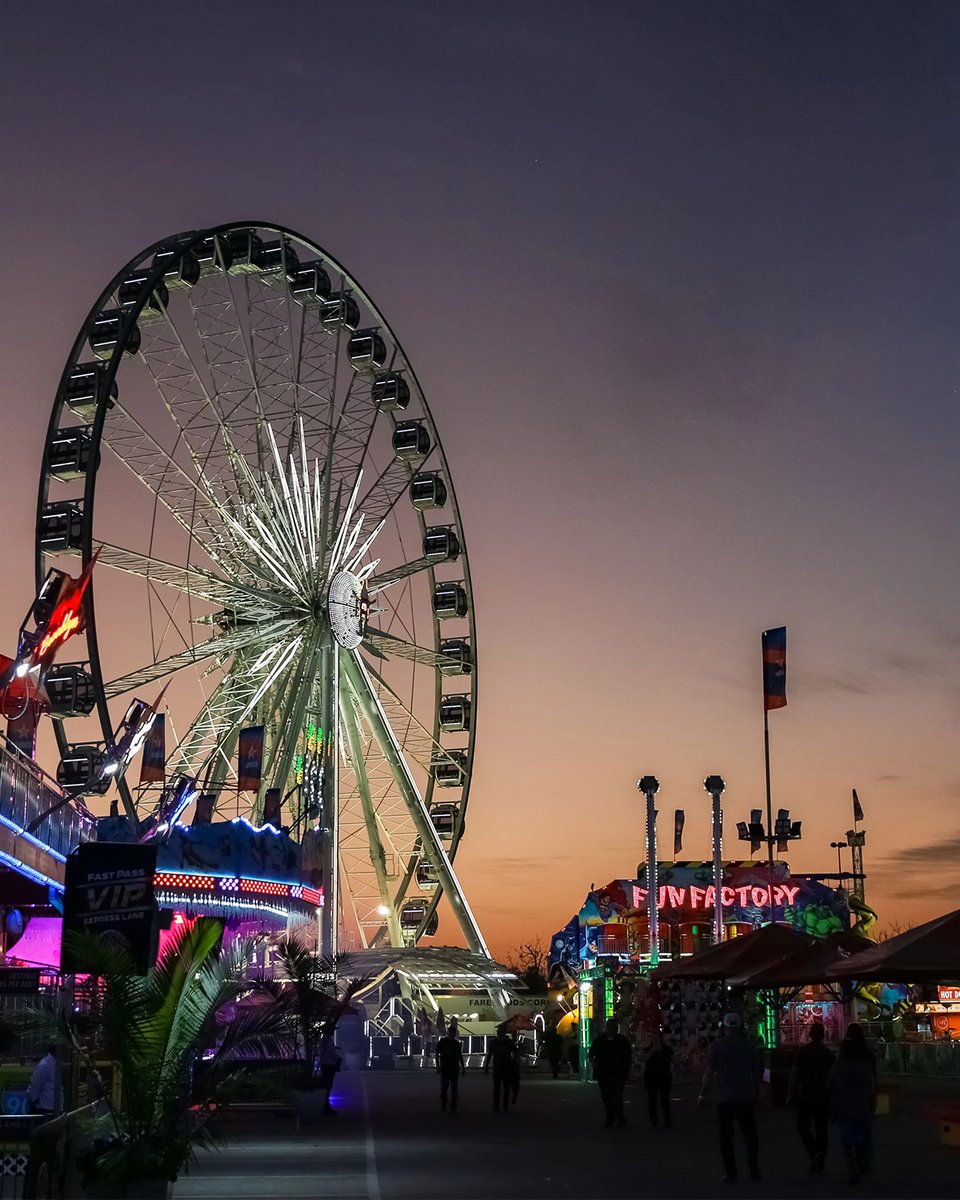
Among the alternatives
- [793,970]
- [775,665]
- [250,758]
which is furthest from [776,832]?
[793,970]

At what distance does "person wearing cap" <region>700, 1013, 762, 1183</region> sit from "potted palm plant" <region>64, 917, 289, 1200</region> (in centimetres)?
434

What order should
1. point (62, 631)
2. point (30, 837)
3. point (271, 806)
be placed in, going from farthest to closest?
1. point (271, 806)
2. point (62, 631)
3. point (30, 837)

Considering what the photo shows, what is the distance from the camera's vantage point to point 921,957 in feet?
61.7

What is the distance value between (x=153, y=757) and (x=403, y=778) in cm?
923

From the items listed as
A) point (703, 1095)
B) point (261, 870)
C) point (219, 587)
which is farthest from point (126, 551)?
point (703, 1095)

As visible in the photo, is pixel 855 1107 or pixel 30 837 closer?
pixel 855 1107

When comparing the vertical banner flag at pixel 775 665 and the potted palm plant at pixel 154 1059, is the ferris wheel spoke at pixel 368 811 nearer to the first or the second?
the vertical banner flag at pixel 775 665

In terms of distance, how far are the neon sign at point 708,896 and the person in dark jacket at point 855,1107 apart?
4397cm

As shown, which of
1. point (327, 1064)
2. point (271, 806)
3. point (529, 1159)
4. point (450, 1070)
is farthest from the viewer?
point (271, 806)

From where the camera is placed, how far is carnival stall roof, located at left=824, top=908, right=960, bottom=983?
61.2ft

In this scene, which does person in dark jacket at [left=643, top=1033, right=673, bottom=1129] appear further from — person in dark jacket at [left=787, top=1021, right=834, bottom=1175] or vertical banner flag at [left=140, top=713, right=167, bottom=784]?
vertical banner flag at [left=140, top=713, right=167, bottom=784]

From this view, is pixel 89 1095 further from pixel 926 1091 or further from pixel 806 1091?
pixel 926 1091

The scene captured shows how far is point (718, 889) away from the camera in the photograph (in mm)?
39219

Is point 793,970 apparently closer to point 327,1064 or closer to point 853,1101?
point 327,1064
